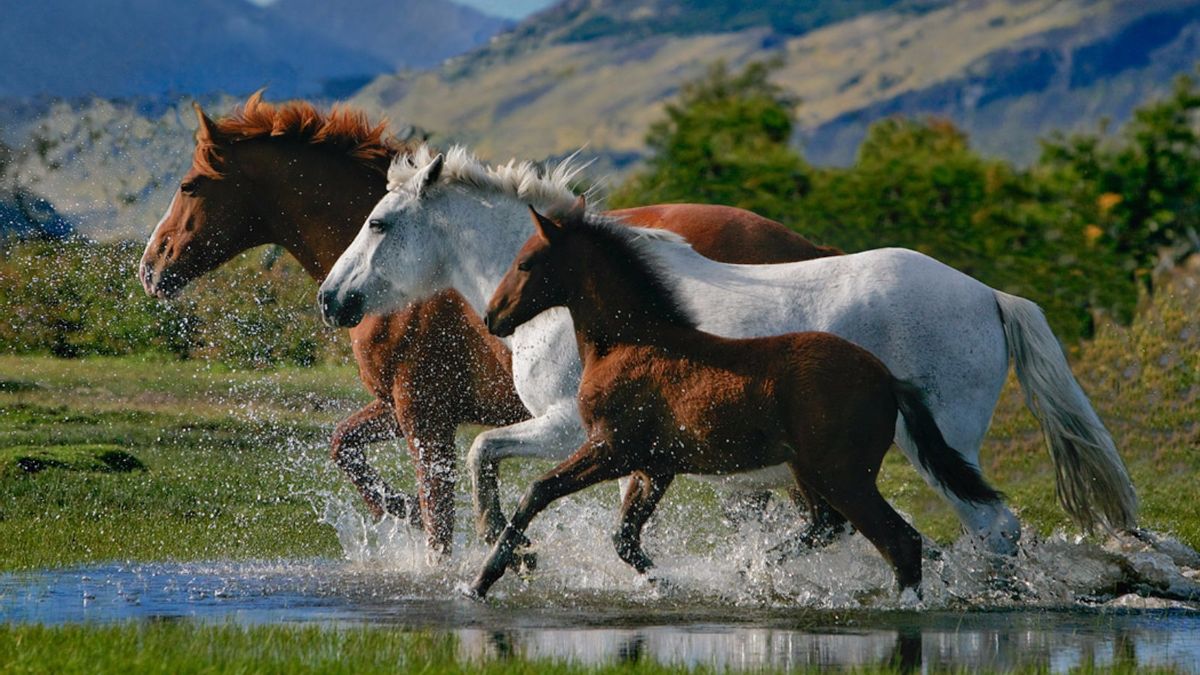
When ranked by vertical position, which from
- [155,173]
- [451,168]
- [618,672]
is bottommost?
[618,672]

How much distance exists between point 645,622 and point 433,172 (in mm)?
2632

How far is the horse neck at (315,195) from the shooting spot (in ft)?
29.5

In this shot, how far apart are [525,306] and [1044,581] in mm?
2549

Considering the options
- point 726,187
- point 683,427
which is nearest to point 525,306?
point 683,427

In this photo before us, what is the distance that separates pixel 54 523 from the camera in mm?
9914

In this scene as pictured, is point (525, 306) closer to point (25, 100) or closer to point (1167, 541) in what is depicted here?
point (1167, 541)

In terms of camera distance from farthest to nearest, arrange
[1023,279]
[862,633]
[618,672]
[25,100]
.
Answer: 1. [1023,279]
2. [25,100]
3. [862,633]
4. [618,672]

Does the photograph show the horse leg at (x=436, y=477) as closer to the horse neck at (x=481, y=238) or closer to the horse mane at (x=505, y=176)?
the horse neck at (x=481, y=238)

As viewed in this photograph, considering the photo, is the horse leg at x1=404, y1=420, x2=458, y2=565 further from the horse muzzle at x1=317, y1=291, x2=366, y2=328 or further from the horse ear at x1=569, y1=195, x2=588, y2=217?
the horse ear at x1=569, y1=195, x2=588, y2=217

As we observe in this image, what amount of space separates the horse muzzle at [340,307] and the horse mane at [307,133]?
3.60 ft

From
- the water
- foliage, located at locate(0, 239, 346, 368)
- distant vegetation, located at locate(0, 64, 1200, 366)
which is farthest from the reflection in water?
foliage, located at locate(0, 239, 346, 368)

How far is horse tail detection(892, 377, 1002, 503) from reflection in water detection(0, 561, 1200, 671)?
0.51 meters

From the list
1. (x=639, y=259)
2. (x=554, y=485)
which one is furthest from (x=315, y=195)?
(x=554, y=485)

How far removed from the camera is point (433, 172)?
26.8 ft
